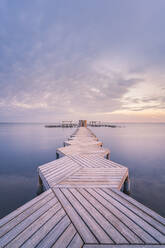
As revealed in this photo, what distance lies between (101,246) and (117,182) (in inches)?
73.7

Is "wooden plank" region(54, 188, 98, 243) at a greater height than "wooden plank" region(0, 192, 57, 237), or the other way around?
"wooden plank" region(54, 188, 98, 243)

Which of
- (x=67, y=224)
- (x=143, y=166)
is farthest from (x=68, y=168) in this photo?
(x=143, y=166)

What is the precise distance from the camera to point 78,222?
1.89 m

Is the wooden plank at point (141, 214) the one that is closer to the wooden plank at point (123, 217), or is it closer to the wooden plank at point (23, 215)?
the wooden plank at point (123, 217)

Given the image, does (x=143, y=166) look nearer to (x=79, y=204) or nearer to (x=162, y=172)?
(x=162, y=172)

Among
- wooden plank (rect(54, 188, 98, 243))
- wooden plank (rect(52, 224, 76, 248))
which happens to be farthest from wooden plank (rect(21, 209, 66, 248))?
wooden plank (rect(52, 224, 76, 248))

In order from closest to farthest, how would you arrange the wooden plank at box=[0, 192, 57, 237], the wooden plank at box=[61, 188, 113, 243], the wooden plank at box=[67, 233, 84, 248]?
the wooden plank at box=[67, 233, 84, 248], the wooden plank at box=[61, 188, 113, 243], the wooden plank at box=[0, 192, 57, 237]

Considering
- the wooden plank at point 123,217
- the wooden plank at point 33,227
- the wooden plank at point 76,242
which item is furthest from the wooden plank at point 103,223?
the wooden plank at point 33,227

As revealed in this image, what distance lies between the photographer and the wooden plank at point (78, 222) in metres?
1.64

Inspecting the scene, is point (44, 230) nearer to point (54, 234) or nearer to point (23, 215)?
point (54, 234)

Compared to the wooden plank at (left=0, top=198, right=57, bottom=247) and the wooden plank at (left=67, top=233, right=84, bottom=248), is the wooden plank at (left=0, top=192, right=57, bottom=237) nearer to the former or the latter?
the wooden plank at (left=0, top=198, right=57, bottom=247)

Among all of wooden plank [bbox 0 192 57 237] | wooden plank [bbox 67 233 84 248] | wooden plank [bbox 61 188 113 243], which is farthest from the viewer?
wooden plank [bbox 0 192 57 237]

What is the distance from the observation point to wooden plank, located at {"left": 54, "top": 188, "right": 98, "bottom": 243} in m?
1.64

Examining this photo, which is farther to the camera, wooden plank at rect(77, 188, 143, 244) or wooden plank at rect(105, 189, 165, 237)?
wooden plank at rect(105, 189, 165, 237)
